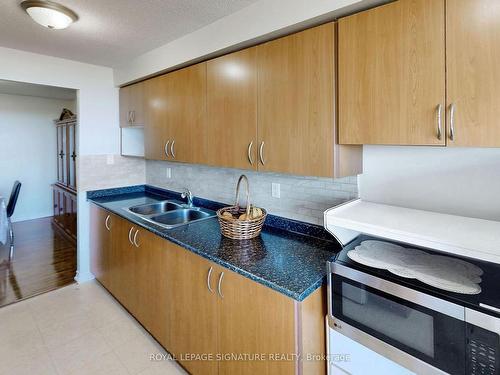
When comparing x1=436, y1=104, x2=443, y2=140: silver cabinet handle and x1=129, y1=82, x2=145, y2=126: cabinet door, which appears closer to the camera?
x1=436, y1=104, x2=443, y2=140: silver cabinet handle

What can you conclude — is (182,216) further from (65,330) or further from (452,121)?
(452,121)

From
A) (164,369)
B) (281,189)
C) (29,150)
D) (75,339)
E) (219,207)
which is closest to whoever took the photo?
(164,369)

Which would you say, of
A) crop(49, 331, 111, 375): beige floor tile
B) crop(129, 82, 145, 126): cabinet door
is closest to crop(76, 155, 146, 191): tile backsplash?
crop(129, 82, 145, 126): cabinet door

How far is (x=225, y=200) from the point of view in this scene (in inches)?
100

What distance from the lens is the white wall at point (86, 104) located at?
2785mm

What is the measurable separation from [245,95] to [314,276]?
1.09 m

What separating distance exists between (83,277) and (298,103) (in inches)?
113

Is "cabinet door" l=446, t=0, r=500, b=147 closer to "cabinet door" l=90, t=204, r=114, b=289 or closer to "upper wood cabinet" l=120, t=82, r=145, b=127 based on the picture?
"upper wood cabinet" l=120, t=82, r=145, b=127

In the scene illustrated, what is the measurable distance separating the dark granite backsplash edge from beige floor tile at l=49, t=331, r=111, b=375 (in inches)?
50.9

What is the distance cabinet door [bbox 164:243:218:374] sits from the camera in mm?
1663

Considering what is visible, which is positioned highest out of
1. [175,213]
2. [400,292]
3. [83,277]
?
[175,213]

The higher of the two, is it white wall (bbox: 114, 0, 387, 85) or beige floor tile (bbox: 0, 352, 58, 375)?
white wall (bbox: 114, 0, 387, 85)

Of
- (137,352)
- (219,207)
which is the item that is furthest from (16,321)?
(219,207)

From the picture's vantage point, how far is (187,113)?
7.45 ft
